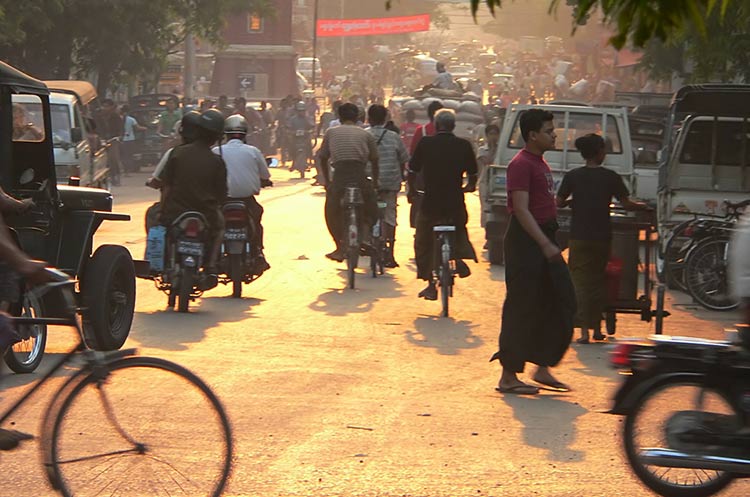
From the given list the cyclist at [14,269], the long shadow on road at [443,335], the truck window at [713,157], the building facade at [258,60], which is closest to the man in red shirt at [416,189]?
the long shadow on road at [443,335]

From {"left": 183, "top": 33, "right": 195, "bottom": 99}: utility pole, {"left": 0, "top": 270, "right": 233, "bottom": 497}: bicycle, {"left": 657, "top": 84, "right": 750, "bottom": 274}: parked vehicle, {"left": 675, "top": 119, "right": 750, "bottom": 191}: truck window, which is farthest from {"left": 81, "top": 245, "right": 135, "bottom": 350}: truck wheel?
{"left": 183, "top": 33, "right": 195, "bottom": 99}: utility pole

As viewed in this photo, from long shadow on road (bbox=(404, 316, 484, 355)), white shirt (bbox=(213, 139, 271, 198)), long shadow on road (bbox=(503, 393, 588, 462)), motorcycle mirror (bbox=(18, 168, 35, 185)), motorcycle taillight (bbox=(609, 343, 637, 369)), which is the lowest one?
long shadow on road (bbox=(404, 316, 484, 355))

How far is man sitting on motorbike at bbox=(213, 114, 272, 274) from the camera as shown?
43.2ft

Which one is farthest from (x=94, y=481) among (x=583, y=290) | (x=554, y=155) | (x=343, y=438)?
(x=554, y=155)

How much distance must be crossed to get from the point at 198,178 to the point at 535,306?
4196 millimetres

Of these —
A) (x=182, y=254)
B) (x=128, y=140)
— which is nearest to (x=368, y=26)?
(x=128, y=140)

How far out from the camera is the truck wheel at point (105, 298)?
944 centimetres

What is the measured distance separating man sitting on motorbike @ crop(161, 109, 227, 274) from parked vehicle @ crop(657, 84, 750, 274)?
5.25 m

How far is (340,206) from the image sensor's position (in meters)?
14.4

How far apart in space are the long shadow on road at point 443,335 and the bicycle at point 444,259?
0.76 feet

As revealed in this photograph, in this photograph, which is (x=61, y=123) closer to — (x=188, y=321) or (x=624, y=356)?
(x=188, y=321)

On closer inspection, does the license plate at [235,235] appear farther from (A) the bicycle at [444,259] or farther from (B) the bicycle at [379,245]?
(B) the bicycle at [379,245]

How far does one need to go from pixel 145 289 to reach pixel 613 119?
21.3 ft

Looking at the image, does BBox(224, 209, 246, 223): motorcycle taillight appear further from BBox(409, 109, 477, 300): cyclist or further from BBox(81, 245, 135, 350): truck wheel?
BBox(81, 245, 135, 350): truck wheel
